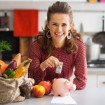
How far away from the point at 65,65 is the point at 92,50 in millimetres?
1602

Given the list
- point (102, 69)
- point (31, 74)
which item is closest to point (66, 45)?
point (31, 74)

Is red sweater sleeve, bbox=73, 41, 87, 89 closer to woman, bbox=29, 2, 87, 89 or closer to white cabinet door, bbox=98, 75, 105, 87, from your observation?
woman, bbox=29, 2, 87, 89

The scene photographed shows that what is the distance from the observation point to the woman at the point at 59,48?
1601 millimetres

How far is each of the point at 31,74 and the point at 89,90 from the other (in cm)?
43

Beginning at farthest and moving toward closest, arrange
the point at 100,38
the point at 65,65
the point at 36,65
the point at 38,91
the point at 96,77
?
1. the point at 100,38
2. the point at 96,77
3. the point at 65,65
4. the point at 36,65
5. the point at 38,91

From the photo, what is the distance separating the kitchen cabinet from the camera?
9.64ft

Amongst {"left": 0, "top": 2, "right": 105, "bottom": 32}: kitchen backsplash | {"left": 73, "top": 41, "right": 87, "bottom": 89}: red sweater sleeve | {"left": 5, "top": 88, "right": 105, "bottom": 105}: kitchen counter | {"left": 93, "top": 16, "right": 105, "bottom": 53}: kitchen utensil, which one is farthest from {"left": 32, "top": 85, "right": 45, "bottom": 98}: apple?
{"left": 93, "top": 16, "right": 105, "bottom": 53}: kitchen utensil

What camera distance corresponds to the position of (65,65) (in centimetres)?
179

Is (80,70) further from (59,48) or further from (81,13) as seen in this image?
(81,13)

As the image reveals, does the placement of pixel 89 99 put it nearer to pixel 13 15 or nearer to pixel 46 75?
pixel 46 75

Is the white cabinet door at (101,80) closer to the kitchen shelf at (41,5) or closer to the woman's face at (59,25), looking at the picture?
the kitchen shelf at (41,5)

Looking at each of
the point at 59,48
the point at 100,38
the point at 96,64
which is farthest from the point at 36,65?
the point at 100,38

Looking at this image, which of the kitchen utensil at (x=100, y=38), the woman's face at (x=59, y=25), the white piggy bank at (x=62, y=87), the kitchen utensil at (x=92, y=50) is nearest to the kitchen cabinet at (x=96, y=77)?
the kitchen utensil at (x=92, y=50)

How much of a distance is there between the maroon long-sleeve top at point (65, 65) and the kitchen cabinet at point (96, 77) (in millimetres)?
1179
